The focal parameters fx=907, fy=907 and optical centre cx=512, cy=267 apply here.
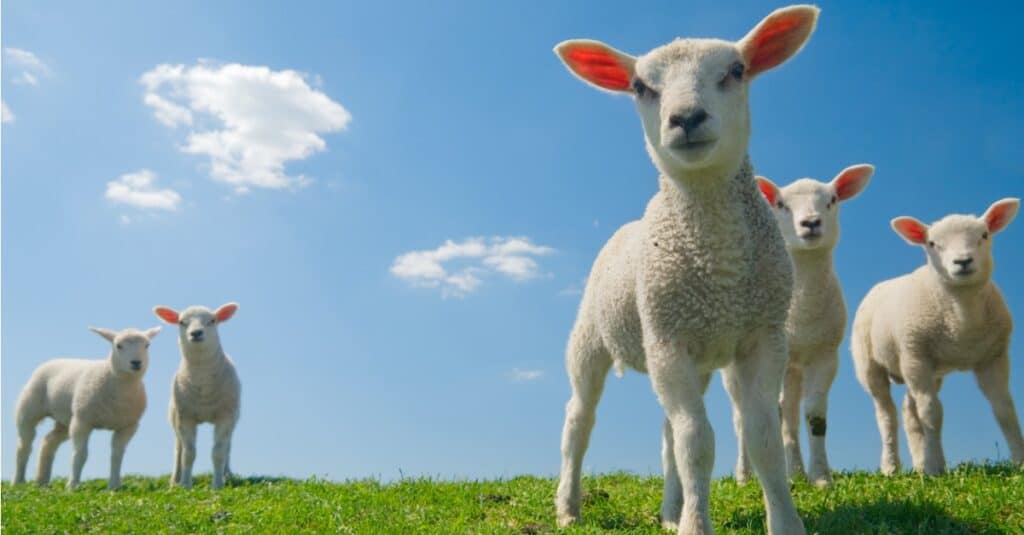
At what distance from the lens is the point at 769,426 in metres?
5.40

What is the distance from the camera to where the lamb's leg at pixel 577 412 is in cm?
690

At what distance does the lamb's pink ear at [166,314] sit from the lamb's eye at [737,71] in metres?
11.4

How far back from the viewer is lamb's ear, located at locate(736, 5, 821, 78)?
19.2 feet

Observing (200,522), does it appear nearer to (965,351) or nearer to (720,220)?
(720,220)

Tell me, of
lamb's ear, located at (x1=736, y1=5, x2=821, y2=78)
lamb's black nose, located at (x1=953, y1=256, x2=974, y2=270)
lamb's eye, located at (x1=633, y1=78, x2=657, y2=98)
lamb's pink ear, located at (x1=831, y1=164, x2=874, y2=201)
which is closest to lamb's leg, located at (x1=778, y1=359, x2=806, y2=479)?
lamb's pink ear, located at (x1=831, y1=164, x2=874, y2=201)

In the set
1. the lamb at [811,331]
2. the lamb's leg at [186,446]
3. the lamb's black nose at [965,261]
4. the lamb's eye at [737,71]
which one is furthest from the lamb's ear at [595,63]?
the lamb's leg at [186,446]

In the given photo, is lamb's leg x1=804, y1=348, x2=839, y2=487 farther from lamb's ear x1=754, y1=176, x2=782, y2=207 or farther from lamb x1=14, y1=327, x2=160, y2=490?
lamb x1=14, y1=327, x2=160, y2=490

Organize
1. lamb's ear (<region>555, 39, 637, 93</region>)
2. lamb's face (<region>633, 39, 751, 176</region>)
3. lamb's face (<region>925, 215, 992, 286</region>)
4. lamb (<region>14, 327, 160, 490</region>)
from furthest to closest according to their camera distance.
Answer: lamb (<region>14, 327, 160, 490</region>) → lamb's face (<region>925, 215, 992, 286</region>) → lamb's ear (<region>555, 39, 637, 93</region>) → lamb's face (<region>633, 39, 751, 176</region>)

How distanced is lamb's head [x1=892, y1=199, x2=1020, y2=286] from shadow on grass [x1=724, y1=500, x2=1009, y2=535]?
142 inches

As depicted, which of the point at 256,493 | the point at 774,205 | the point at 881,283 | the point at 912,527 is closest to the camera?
the point at 912,527

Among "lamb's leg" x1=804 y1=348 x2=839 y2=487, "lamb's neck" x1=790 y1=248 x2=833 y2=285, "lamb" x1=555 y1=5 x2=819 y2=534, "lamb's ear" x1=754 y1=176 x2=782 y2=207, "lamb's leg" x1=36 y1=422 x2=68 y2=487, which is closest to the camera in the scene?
"lamb" x1=555 y1=5 x2=819 y2=534

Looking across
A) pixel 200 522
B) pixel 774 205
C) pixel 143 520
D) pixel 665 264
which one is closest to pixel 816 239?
pixel 774 205

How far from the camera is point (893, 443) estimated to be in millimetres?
10648

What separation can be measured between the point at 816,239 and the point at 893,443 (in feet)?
10.8
